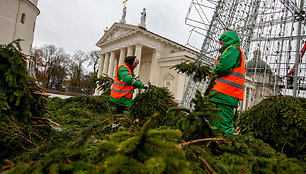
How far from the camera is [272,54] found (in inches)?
402

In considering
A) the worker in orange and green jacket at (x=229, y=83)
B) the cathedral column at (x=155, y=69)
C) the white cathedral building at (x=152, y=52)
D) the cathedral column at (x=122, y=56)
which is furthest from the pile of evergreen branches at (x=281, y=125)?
the cathedral column at (x=122, y=56)

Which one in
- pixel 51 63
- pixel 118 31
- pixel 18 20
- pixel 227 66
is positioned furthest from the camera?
pixel 51 63

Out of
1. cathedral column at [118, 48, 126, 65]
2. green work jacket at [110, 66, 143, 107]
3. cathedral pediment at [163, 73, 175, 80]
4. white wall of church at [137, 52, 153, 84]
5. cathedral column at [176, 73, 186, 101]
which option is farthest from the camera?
white wall of church at [137, 52, 153, 84]

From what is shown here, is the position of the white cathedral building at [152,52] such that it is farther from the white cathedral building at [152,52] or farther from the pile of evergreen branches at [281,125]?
the pile of evergreen branches at [281,125]

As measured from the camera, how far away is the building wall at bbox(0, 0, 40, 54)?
73.3 ft

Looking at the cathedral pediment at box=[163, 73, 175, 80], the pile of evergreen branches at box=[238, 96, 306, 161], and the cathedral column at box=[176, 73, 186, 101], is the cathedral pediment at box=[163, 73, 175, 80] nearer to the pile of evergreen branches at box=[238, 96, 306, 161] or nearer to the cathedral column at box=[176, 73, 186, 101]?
the cathedral column at box=[176, 73, 186, 101]

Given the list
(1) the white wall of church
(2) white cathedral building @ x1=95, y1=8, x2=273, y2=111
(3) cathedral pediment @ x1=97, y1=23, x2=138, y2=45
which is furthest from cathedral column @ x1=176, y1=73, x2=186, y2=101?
(3) cathedral pediment @ x1=97, y1=23, x2=138, y2=45

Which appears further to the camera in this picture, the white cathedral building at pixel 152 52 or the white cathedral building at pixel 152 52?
the white cathedral building at pixel 152 52

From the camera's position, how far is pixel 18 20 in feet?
77.3

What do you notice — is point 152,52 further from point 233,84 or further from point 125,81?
point 233,84

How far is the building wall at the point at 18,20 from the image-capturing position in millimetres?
22328

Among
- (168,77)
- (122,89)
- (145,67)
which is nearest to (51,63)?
(145,67)

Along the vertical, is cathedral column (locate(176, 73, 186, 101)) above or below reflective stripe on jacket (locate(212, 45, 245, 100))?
above

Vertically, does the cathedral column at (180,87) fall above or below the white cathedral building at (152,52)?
below
